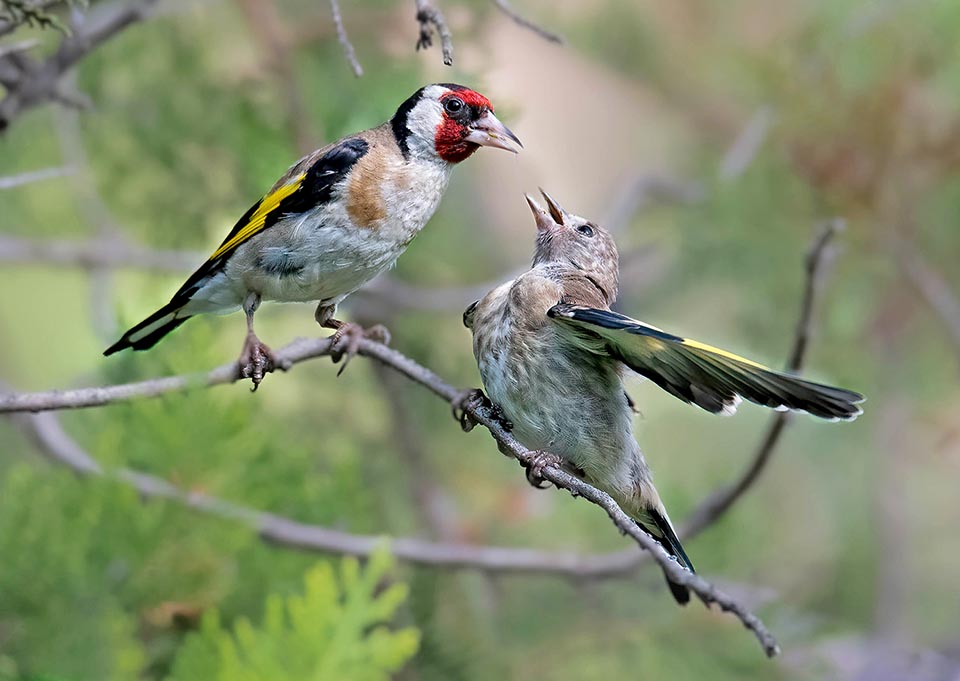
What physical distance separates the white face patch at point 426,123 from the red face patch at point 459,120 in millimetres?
12

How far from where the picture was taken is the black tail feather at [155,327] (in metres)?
2.84

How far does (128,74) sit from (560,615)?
260cm

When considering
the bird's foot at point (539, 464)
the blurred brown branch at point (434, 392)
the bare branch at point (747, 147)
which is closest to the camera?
the blurred brown branch at point (434, 392)

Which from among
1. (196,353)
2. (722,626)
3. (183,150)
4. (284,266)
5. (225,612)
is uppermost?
(284,266)

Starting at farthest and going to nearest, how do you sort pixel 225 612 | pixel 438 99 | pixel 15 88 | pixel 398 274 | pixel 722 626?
1. pixel 398 274
2. pixel 722 626
3. pixel 225 612
4. pixel 15 88
5. pixel 438 99

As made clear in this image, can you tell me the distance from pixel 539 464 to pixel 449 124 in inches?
30.3

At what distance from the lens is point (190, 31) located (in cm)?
490

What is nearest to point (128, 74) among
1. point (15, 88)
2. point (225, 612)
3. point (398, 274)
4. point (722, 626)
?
point (398, 274)

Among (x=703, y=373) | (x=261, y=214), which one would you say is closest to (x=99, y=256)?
(x=261, y=214)

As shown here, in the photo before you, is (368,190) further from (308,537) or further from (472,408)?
(308,537)

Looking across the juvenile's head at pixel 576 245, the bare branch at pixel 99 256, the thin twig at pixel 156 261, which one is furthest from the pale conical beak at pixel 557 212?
the bare branch at pixel 99 256

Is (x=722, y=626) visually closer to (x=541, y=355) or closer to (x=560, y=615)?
(x=560, y=615)

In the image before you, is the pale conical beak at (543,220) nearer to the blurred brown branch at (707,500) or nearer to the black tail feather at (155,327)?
the blurred brown branch at (707,500)

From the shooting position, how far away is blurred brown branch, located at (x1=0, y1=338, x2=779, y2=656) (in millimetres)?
1802
